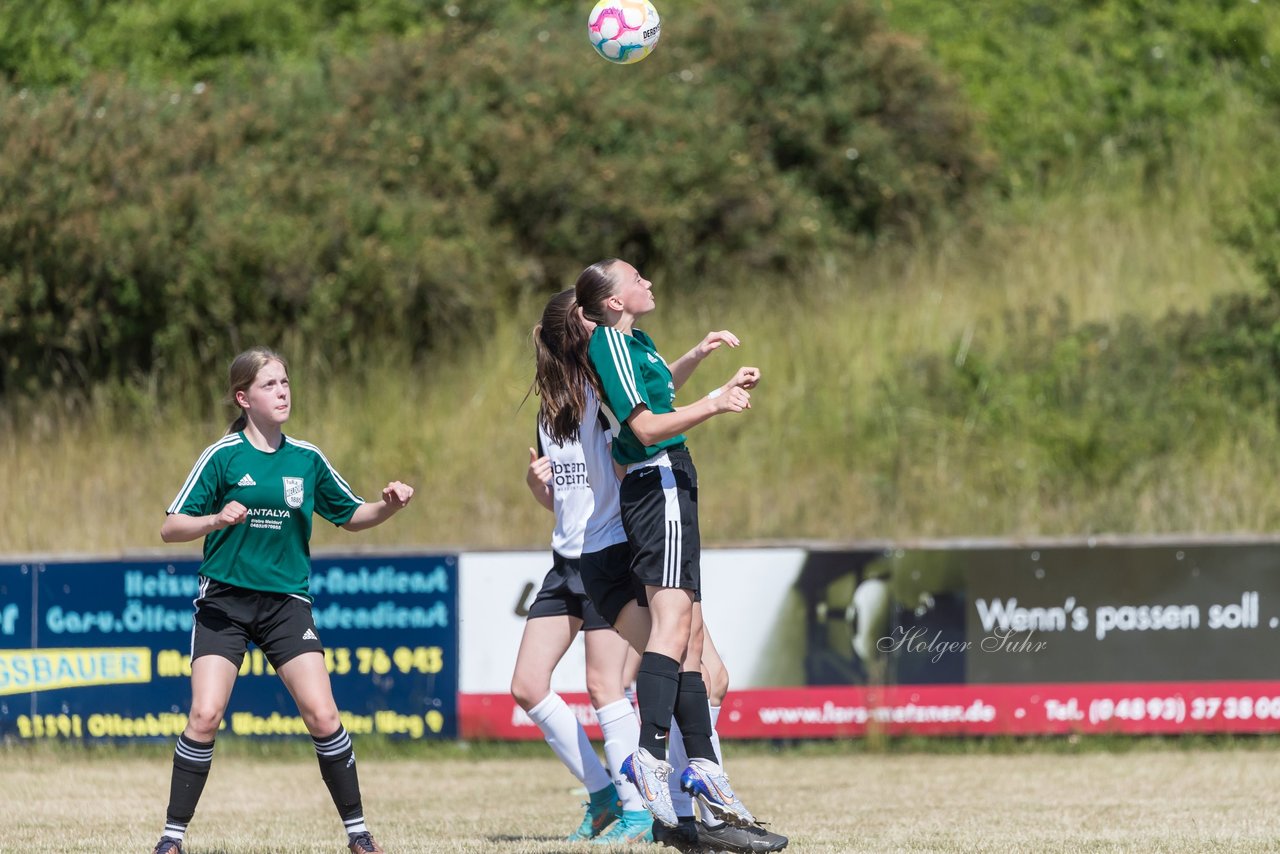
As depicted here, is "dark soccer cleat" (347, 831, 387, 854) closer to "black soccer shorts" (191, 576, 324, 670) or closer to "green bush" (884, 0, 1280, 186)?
"black soccer shorts" (191, 576, 324, 670)

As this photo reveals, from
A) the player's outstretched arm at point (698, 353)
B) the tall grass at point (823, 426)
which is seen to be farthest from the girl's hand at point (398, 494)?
the tall grass at point (823, 426)

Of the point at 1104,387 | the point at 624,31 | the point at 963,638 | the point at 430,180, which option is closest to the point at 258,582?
the point at 624,31

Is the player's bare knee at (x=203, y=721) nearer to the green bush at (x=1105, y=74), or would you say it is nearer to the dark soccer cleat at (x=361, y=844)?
the dark soccer cleat at (x=361, y=844)

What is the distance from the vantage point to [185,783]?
19.0ft

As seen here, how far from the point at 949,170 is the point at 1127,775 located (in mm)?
11415

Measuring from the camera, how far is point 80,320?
15.9m

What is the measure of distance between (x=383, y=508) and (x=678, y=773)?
153cm

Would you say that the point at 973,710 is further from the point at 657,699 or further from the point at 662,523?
the point at 662,523

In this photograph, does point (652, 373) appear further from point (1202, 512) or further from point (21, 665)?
point (1202, 512)

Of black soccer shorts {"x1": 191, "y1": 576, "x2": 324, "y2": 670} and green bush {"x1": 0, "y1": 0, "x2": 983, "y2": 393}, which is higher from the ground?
green bush {"x1": 0, "y1": 0, "x2": 983, "y2": 393}

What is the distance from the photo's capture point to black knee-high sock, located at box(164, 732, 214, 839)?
5.80 metres

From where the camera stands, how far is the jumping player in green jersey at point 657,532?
18.1ft

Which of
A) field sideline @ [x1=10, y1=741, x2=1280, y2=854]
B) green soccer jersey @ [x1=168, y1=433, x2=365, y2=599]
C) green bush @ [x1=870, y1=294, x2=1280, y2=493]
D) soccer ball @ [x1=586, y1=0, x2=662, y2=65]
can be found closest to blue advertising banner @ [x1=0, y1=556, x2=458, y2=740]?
field sideline @ [x1=10, y1=741, x2=1280, y2=854]

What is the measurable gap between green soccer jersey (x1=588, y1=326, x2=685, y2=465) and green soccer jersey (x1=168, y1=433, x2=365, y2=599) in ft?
4.04
